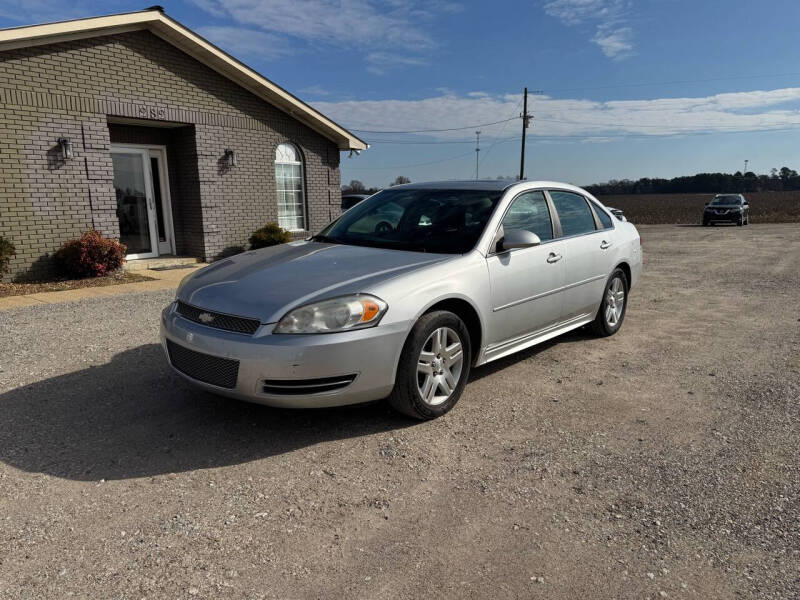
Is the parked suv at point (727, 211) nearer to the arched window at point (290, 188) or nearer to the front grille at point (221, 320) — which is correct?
the arched window at point (290, 188)

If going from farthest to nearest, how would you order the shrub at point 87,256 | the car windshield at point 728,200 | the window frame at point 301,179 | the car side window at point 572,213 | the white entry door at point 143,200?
the car windshield at point 728,200, the window frame at point 301,179, the white entry door at point 143,200, the shrub at point 87,256, the car side window at point 572,213

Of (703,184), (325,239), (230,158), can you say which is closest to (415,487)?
(325,239)

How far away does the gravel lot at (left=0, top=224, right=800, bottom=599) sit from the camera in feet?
7.93

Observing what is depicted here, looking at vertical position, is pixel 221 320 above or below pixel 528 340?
above

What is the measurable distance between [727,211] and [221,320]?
3080 centimetres

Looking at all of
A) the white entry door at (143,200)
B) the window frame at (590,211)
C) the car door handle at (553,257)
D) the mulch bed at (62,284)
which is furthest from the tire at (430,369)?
the white entry door at (143,200)

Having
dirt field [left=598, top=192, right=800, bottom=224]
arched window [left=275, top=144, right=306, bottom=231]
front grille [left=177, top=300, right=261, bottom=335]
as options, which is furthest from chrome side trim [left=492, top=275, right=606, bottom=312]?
dirt field [left=598, top=192, right=800, bottom=224]

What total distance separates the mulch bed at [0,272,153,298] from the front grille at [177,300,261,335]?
6.61 meters

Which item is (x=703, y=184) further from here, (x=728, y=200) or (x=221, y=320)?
(x=221, y=320)

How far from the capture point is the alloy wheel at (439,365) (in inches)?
151

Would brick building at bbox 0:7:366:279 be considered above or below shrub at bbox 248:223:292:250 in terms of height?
above

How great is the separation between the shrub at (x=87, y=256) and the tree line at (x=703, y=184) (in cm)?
10693

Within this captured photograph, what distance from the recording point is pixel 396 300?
3.60 m

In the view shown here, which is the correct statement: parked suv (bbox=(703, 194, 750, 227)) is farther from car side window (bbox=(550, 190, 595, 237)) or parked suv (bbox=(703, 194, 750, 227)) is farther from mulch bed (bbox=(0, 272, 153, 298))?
mulch bed (bbox=(0, 272, 153, 298))
